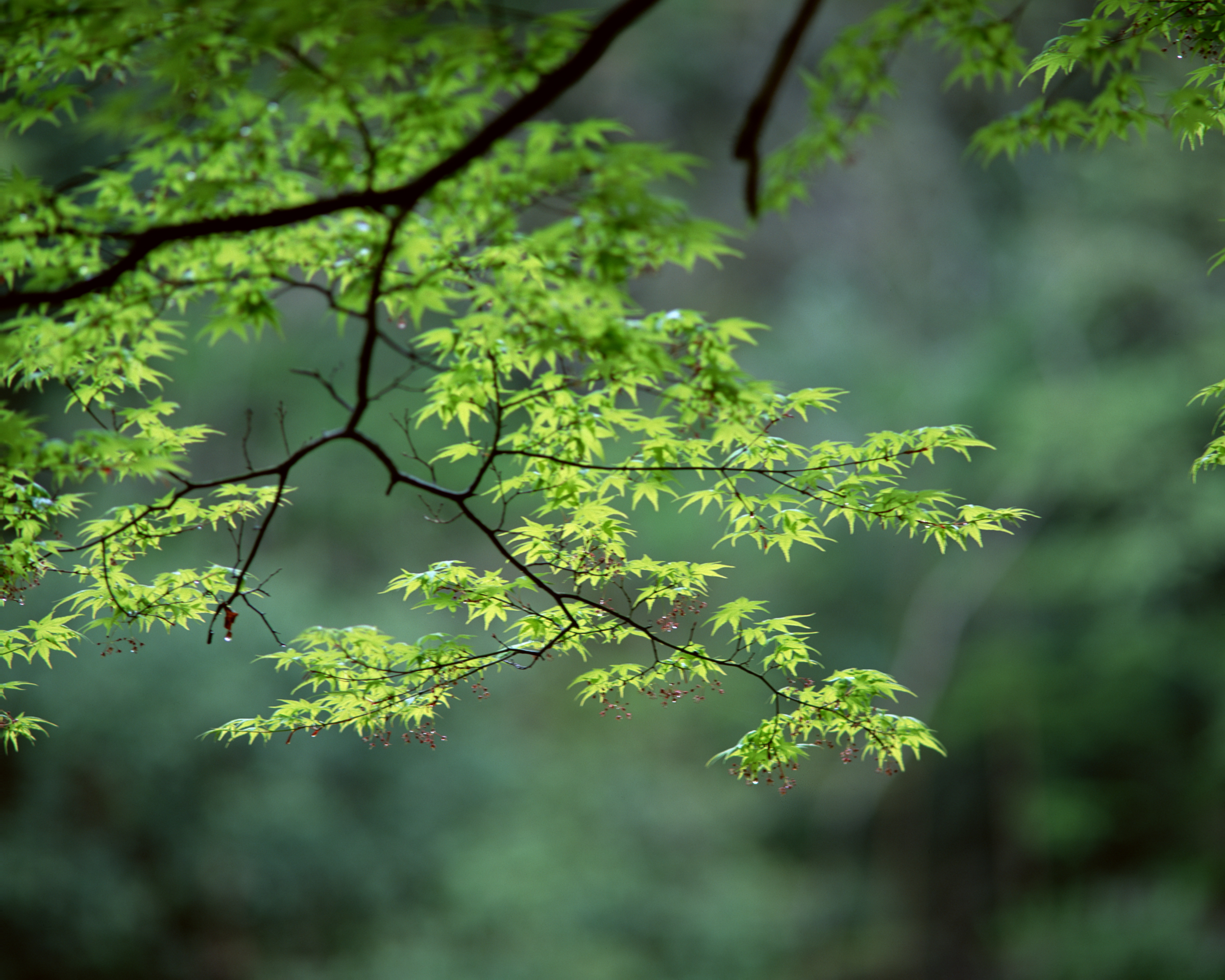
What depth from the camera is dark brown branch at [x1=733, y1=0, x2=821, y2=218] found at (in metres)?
2.20

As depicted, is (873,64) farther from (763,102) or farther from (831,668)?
(831,668)

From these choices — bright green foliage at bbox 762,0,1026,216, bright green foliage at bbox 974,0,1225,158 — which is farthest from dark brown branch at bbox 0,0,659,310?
bright green foliage at bbox 762,0,1026,216

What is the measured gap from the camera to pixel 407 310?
222 centimetres

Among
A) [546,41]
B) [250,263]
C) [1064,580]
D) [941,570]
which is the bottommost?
[250,263]

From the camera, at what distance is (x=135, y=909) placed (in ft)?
A: 19.1

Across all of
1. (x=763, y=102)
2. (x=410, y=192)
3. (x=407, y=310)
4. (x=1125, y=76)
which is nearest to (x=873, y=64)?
(x=1125, y=76)

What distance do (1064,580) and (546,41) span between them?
7.85 meters

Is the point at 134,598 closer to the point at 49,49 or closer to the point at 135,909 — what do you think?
the point at 49,49

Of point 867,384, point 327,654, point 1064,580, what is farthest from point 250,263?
point 867,384

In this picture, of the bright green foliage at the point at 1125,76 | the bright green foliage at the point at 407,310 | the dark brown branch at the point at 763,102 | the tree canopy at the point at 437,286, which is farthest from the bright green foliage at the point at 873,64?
the bright green foliage at the point at 407,310

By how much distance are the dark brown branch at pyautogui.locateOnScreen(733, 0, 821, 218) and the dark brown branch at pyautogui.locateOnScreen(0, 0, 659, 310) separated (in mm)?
590

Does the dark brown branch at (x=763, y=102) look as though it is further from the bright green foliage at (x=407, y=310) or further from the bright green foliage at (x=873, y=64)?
the bright green foliage at (x=873, y=64)

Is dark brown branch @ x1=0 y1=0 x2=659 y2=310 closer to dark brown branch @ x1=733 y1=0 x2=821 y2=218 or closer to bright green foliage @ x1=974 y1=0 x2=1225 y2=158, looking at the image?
dark brown branch @ x1=733 y1=0 x2=821 y2=218

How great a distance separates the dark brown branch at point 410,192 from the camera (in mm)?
1758
